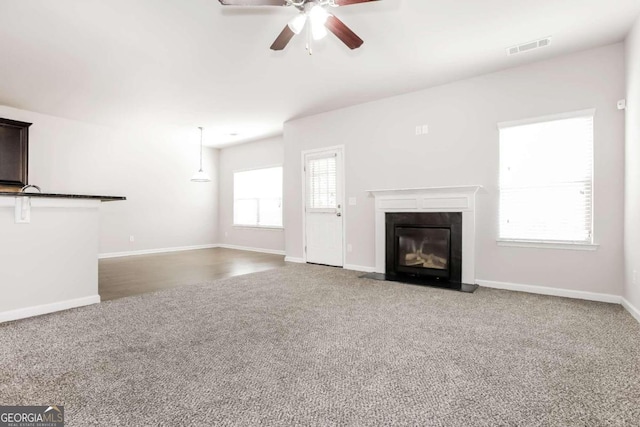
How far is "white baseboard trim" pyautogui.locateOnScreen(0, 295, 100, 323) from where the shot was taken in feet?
9.76

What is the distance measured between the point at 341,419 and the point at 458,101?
14.1 feet

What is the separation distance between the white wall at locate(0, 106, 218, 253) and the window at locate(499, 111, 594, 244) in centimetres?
638

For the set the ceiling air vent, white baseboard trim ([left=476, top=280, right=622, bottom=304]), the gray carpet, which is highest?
the ceiling air vent

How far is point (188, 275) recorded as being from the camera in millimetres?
5020

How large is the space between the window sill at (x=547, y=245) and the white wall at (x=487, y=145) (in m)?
0.05

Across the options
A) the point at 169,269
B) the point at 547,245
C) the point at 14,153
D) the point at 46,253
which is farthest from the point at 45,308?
the point at 547,245

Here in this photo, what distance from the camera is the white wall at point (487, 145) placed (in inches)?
137

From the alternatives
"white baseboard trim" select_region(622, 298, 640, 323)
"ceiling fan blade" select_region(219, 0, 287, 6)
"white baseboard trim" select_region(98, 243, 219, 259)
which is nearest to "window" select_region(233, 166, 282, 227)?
"white baseboard trim" select_region(98, 243, 219, 259)

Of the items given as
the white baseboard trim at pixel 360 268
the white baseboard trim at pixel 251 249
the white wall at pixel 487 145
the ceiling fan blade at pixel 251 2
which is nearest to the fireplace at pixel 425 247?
the white wall at pixel 487 145

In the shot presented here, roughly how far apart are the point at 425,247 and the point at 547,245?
4.77 ft

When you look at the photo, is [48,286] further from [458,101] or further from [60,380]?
[458,101]

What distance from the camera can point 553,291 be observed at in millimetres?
3789

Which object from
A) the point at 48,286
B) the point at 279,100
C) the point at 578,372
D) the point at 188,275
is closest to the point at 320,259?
the point at 188,275

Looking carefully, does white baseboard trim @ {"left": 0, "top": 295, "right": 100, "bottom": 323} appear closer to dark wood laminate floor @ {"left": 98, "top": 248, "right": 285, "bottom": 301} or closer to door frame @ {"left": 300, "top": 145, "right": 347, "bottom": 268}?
dark wood laminate floor @ {"left": 98, "top": 248, "right": 285, "bottom": 301}
